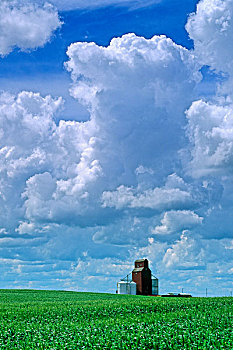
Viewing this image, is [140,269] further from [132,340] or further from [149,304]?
[132,340]

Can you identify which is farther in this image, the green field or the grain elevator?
the grain elevator

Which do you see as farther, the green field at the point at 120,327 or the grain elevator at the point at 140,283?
the grain elevator at the point at 140,283

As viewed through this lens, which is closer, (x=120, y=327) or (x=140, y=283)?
(x=120, y=327)

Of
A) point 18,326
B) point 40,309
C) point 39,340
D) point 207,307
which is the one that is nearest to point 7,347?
point 39,340

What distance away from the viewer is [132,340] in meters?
27.3

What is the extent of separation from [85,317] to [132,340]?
12446 millimetres

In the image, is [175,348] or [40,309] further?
[40,309]

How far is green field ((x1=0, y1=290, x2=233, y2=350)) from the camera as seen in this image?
88.2 ft

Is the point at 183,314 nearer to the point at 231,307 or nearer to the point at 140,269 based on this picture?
the point at 231,307

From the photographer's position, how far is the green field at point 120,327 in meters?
26.9

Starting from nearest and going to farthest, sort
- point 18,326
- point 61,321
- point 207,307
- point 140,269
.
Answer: point 18,326 < point 61,321 < point 207,307 < point 140,269

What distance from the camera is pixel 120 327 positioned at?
31.8 meters

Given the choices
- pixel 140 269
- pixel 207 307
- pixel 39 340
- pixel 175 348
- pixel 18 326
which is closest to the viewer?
pixel 175 348

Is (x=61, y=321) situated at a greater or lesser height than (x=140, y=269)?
lesser
